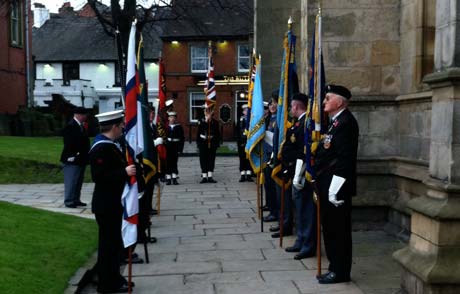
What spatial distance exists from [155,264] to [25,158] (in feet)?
40.1

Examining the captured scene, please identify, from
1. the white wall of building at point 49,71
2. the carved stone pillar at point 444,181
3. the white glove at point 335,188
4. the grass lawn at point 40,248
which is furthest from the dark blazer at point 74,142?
the white wall of building at point 49,71

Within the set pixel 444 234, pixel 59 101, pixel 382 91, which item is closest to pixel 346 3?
pixel 382 91

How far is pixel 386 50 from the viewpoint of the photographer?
8.85m

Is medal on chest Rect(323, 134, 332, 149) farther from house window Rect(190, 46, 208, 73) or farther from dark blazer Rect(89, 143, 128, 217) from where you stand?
→ house window Rect(190, 46, 208, 73)

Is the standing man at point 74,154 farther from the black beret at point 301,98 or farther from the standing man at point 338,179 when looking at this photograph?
the standing man at point 338,179

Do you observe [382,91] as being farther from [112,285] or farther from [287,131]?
[112,285]

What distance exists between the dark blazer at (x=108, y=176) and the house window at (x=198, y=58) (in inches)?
1349

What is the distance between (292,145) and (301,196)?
814mm

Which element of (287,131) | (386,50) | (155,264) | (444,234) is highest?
(386,50)

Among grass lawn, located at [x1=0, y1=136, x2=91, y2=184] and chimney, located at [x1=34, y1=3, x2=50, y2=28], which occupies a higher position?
chimney, located at [x1=34, y1=3, x2=50, y2=28]

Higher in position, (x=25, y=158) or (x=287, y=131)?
(x=287, y=131)

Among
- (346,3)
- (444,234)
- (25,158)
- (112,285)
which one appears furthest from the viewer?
(25,158)

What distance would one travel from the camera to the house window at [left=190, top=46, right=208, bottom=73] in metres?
39.7

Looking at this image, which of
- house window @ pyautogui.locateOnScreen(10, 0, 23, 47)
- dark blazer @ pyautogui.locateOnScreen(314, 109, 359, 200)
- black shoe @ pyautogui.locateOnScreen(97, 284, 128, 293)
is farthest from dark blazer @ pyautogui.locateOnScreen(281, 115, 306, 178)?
house window @ pyautogui.locateOnScreen(10, 0, 23, 47)
